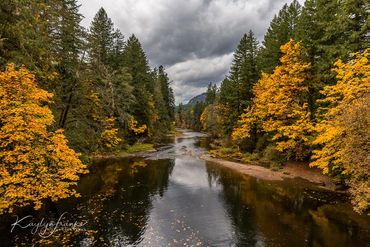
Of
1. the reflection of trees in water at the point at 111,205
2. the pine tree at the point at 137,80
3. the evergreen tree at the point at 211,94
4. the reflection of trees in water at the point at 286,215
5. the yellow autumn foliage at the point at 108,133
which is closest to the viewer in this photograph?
the reflection of trees in water at the point at 111,205

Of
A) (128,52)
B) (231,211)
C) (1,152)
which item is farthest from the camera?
(128,52)

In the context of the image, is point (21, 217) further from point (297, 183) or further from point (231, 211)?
point (297, 183)

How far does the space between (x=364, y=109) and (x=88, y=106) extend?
79.8 feet

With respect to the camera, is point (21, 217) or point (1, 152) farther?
point (21, 217)

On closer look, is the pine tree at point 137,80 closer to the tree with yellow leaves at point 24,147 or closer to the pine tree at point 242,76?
the pine tree at point 242,76

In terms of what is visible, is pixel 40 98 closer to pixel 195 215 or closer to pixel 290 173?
pixel 195 215

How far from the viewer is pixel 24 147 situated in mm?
11758

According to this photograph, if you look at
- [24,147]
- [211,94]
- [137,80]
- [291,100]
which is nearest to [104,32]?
[137,80]

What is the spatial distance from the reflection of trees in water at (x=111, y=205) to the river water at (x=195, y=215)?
0.16 ft

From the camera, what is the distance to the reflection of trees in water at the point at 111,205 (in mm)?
13438

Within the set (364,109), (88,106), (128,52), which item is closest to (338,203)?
(364,109)

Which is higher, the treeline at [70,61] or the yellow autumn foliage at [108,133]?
the treeline at [70,61]

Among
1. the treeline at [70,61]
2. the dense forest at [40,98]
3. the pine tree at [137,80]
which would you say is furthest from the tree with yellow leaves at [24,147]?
the pine tree at [137,80]

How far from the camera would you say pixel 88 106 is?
2808 centimetres
